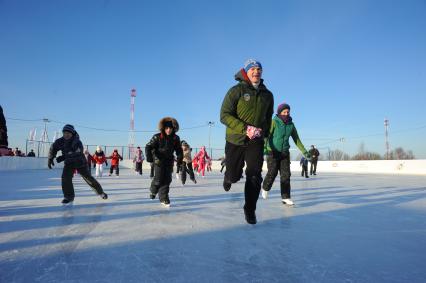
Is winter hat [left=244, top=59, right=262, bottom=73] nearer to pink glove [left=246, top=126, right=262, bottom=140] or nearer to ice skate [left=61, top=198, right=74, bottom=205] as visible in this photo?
pink glove [left=246, top=126, right=262, bottom=140]

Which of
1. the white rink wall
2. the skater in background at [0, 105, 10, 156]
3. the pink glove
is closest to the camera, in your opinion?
the pink glove

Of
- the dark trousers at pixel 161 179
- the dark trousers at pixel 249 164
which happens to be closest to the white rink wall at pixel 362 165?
the dark trousers at pixel 161 179

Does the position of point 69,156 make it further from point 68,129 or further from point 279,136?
point 279,136

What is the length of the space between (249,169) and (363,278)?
5.62 ft

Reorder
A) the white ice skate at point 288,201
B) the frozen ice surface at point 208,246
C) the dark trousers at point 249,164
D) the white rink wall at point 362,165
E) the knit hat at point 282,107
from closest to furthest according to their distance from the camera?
the frozen ice surface at point 208,246 → the dark trousers at point 249,164 → the white ice skate at point 288,201 → the knit hat at point 282,107 → the white rink wall at point 362,165

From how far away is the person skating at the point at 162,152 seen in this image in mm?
5293

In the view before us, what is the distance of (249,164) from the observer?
3.46m

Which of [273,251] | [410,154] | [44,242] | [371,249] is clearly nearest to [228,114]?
[273,251]

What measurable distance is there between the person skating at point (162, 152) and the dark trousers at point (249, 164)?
1991 millimetres

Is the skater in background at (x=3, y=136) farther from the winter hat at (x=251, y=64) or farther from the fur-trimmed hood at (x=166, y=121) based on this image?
the winter hat at (x=251, y=64)

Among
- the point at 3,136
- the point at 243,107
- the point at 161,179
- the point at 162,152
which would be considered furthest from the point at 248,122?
the point at 3,136

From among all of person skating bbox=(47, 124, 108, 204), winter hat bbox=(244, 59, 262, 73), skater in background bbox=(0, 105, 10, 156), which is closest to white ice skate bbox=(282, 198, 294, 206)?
winter hat bbox=(244, 59, 262, 73)

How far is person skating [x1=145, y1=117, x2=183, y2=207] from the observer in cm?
529

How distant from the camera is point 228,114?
349 cm
